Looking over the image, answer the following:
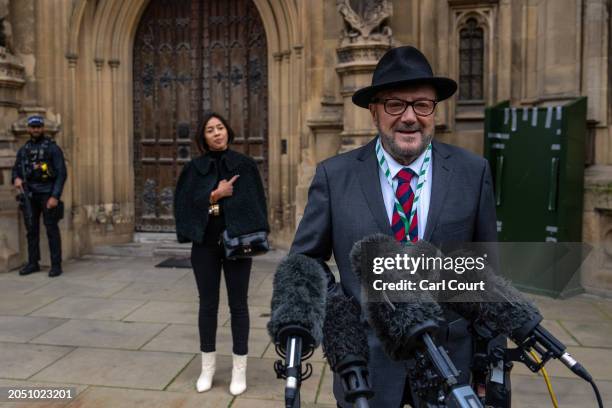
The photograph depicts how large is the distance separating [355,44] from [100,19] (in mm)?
3862

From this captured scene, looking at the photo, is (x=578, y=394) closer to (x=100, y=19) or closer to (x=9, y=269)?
(x=9, y=269)

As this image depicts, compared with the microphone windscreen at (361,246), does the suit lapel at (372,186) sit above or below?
above

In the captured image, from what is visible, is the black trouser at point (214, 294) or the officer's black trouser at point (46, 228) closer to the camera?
the black trouser at point (214, 294)

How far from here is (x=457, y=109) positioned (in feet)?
25.8

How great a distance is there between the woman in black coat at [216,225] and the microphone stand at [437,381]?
7.81 feet

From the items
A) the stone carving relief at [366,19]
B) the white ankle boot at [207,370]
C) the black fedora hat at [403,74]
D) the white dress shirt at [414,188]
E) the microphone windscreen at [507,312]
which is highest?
the stone carving relief at [366,19]

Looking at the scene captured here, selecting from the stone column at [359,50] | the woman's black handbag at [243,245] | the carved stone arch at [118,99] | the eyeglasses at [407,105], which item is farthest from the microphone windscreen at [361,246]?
the carved stone arch at [118,99]

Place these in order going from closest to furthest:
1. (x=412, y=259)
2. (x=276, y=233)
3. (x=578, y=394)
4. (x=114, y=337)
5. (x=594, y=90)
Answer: (x=412, y=259) → (x=578, y=394) → (x=114, y=337) → (x=594, y=90) → (x=276, y=233)

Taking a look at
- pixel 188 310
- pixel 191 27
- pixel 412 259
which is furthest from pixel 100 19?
pixel 412 259

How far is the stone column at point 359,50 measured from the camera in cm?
729

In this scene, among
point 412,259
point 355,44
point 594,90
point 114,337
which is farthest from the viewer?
point 355,44

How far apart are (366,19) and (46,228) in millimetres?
4483

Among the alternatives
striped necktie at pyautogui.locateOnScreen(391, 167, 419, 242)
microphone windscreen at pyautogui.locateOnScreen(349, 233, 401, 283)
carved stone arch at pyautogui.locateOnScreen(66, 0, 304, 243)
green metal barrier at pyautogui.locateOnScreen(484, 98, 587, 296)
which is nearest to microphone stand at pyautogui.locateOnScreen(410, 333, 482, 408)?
microphone windscreen at pyautogui.locateOnScreen(349, 233, 401, 283)

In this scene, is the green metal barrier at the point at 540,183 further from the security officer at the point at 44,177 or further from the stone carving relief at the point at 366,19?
the security officer at the point at 44,177
